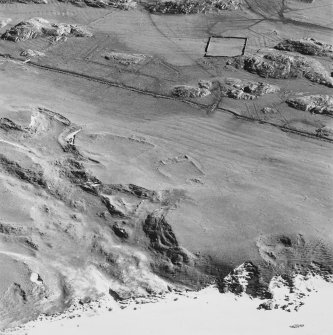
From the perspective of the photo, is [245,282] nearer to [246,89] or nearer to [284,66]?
[246,89]

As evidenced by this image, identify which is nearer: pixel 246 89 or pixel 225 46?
pixel 246 89

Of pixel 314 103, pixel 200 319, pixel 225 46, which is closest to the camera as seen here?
pixel 200 319

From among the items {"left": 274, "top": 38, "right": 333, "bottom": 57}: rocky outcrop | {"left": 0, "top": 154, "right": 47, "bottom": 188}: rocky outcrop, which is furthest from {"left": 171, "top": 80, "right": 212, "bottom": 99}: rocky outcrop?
{"left": 0, "top": 154, "right": 47, "bottom": 188}: rocky outcrop

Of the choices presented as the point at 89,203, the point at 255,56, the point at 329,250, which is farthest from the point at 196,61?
the point at 329,250

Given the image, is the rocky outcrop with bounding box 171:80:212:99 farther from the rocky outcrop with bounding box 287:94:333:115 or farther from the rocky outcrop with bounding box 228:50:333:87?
the rocky outcrop with bounding box 287:94:333:115

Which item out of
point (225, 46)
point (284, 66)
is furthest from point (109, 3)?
point (284, 66)

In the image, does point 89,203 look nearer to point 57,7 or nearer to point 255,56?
point 255,56
